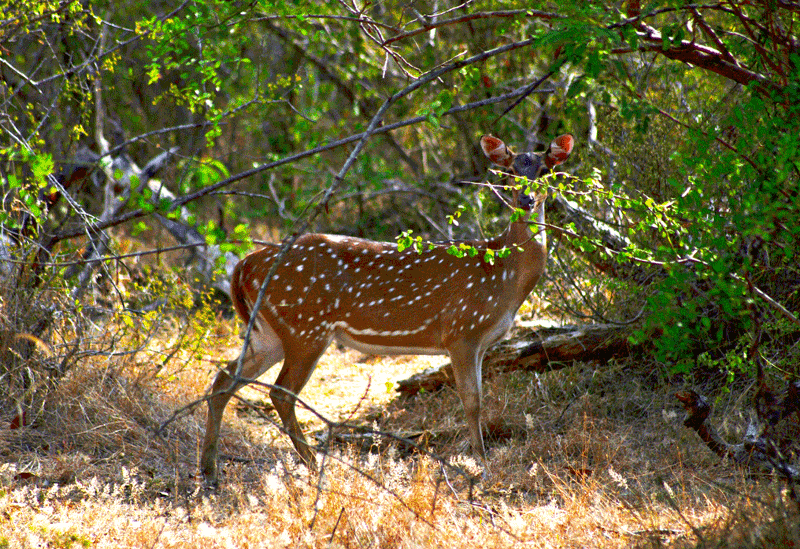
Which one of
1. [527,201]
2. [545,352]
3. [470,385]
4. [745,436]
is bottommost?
[545,352]

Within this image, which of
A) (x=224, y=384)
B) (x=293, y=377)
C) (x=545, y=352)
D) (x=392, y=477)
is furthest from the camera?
(x=545, y=352)

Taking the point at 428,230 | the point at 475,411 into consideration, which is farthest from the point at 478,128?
the point at 475,411

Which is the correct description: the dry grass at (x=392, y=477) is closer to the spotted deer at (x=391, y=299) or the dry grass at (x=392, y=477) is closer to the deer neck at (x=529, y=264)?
the spotted deer at (x=391, y=299)

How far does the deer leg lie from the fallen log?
83 centimetres

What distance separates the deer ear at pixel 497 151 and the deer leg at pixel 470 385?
1355 millimetres

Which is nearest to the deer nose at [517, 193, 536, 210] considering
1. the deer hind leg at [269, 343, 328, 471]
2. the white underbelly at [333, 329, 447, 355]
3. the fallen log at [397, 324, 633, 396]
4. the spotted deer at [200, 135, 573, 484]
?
the spotted deer at [200, 135, 573, 484]

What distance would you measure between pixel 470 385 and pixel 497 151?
167 cm

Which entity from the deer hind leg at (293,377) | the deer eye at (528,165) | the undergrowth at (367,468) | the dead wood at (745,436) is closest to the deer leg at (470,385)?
the undergrowth at (367,468)

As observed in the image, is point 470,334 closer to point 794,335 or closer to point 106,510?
point 794,335

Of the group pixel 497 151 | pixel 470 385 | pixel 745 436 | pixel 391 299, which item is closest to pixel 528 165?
pixel 497 151

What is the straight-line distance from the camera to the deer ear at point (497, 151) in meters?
5.28

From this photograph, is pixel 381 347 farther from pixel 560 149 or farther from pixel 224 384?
pixel 560 149

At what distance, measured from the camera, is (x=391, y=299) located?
211 inches

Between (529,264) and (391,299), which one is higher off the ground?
(529,264)
